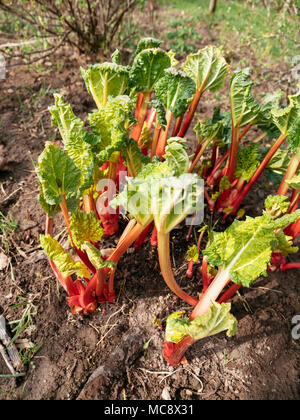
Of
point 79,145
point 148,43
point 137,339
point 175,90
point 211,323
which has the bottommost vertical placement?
point 137,339

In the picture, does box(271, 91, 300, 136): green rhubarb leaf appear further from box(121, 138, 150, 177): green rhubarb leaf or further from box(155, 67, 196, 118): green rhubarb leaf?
box(121, 138, 150, 177): green rhubarb leaf

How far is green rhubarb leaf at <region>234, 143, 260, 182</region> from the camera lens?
2137 millimetres

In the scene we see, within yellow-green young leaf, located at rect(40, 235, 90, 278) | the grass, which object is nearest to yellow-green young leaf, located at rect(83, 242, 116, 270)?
yellow-green young leaf, located at rect(40, 235, 90, 278)

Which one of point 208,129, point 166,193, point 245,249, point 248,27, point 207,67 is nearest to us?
point 166,193

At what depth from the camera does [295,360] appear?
1828 millimetres

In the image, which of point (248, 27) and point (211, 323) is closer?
point (211, 323)

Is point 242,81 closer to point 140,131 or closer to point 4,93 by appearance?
point 140,131

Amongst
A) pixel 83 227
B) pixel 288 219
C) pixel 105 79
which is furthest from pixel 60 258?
pixel 288 219

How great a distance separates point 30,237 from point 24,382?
0.94 meters

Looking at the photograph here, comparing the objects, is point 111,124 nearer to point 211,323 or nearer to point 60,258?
point 60,258

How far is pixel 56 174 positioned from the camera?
1.50 metres

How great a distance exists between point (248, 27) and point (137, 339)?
5.01m

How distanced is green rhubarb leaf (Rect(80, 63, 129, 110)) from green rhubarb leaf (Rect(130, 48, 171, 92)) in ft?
0.19

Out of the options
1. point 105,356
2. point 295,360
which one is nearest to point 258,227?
point 295,360
